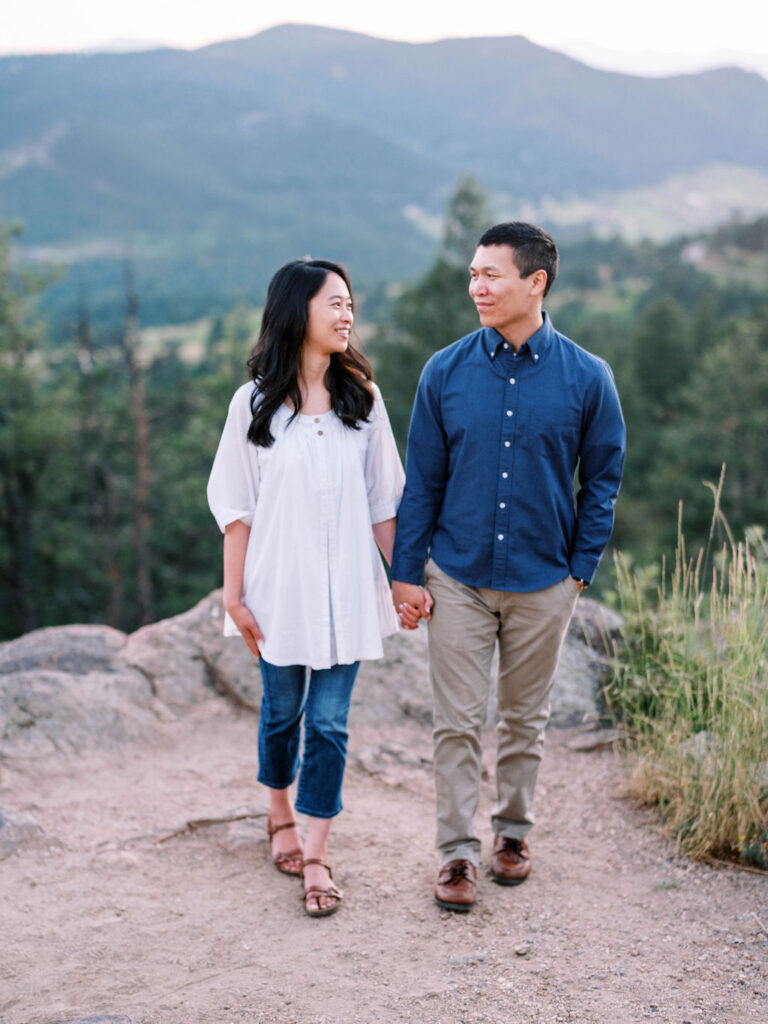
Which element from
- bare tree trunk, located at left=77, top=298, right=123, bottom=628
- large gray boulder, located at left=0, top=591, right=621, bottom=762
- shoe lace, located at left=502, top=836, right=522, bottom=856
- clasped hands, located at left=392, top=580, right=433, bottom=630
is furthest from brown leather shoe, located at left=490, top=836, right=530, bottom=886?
bare tree trunk, located at left=77, top=298, right=123, bottom=628

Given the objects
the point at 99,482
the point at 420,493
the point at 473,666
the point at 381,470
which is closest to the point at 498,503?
the point at 420,493

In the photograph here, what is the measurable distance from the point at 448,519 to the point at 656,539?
891 inches

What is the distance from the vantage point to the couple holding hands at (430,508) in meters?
2.53

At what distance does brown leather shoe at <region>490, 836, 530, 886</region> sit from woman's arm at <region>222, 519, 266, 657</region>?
1.02 meters

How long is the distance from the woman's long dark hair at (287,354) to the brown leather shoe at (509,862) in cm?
139

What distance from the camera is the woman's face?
2533 millimetres

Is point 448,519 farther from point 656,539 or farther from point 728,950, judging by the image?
point 656,539

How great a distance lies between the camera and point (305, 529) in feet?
8.36

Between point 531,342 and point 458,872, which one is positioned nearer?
point 531,342

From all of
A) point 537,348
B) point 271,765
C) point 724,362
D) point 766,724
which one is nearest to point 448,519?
point 537,348

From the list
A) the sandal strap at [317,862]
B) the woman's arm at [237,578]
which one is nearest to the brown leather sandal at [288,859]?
the sandal strap at [317,862]

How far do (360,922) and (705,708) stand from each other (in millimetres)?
1596

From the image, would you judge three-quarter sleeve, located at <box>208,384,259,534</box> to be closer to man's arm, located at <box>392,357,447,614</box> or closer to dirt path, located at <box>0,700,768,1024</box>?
man's arm, located at <box>392,357,447,614</box>

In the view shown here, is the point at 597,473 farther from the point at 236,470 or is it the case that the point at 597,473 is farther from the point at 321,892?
the point at 321,892
